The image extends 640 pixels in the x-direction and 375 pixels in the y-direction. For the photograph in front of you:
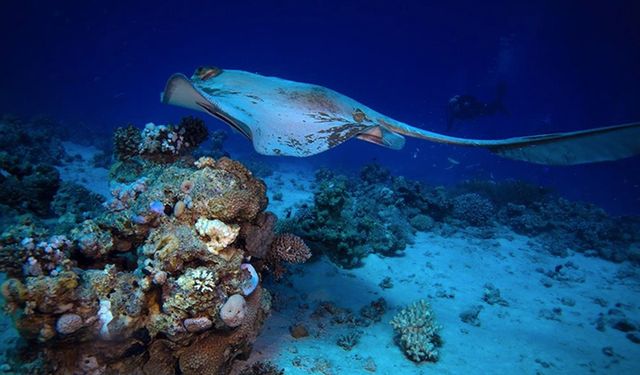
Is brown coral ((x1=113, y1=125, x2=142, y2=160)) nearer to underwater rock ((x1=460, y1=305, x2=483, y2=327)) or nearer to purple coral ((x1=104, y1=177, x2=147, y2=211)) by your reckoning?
purple coral ((x1=104, y1=177, x2=147, y2=211))

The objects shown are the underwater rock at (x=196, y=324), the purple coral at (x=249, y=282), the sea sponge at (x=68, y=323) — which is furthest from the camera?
the purple coral at (x=249, y=282)

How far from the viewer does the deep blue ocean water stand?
1537 inches

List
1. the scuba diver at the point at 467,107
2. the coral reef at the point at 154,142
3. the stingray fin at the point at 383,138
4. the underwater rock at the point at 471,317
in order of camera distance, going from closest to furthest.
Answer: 1. the coral reef at the point at 154,142
2. the stingray fin at the point at 383,138
3. the underwater rock at the point at 471,317
4. the scuba diver at the point at 467,107

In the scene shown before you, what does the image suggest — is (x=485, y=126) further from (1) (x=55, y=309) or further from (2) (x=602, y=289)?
(1) (x=55, y=309)

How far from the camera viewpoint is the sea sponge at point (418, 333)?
4.46 m

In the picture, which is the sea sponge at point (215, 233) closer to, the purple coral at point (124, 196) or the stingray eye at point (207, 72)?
the purple coral at point (124, 196)

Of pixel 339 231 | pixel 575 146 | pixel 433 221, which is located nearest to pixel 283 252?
pixel 339 231

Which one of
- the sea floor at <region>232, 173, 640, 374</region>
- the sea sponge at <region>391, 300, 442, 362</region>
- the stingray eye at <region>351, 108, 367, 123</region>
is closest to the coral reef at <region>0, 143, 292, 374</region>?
the sea floor at <region>232, 173, 640, 374</region>

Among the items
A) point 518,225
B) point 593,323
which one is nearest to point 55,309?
point 593,323

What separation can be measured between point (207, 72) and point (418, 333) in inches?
195

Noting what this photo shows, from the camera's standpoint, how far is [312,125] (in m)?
3.53

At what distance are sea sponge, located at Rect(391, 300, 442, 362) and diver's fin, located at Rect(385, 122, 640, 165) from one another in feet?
9.11

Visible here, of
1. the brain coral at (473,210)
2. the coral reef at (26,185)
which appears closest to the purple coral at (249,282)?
the coral reef at (26,185)

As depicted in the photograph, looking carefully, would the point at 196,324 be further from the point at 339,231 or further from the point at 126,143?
the point at 339,231
